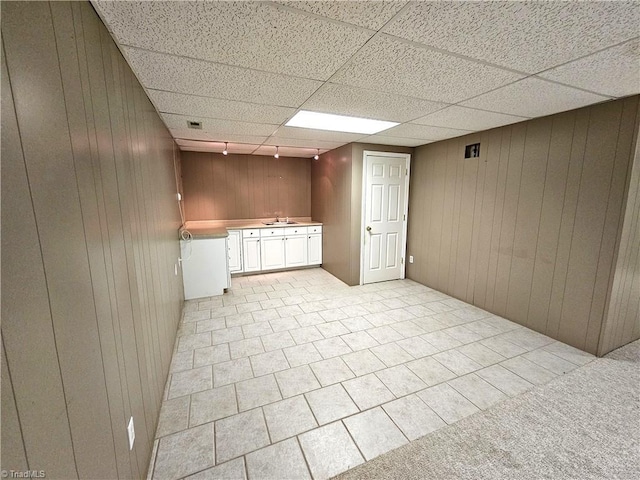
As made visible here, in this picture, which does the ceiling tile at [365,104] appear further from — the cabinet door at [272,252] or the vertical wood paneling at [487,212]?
the cabinet door at [272,252]

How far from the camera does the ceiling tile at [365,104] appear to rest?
202cm

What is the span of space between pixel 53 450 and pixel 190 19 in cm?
160

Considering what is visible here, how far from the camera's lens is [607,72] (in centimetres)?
170

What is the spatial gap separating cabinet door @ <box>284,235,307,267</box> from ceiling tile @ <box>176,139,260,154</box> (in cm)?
173

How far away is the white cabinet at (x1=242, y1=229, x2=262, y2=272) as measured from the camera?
4.73 meters

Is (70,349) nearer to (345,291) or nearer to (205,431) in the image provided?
(205,431)

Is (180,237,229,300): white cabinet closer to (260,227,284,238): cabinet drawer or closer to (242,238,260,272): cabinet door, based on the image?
(242,238,260,272): cabinet door

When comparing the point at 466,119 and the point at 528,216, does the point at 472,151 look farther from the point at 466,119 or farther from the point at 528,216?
the point at 528,216

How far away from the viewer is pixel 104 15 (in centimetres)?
115

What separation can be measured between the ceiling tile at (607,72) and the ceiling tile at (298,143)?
2.63 m

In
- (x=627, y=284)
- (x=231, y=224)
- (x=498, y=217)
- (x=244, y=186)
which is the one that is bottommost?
(x=627, y=284)

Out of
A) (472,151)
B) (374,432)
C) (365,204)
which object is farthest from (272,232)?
(374,432)

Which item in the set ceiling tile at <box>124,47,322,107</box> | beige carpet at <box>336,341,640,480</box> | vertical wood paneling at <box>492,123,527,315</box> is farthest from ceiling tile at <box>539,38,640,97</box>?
beige carpet at <box>336,341,640,480</box>

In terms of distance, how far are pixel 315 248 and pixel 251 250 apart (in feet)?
4.04
